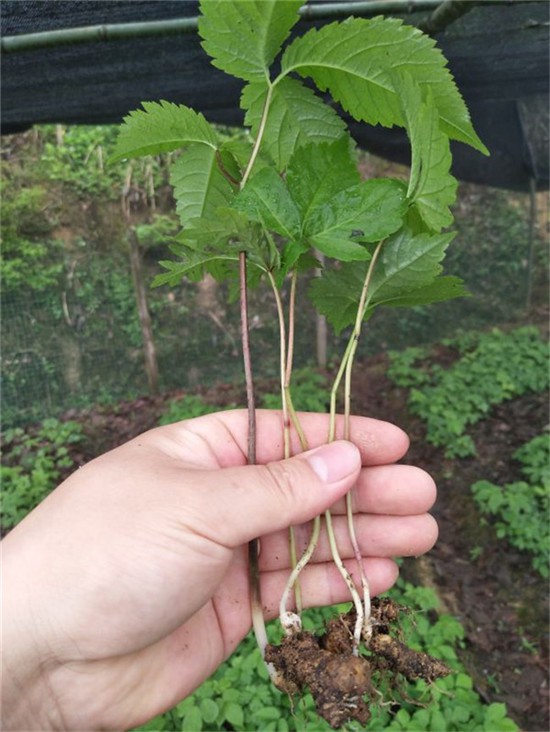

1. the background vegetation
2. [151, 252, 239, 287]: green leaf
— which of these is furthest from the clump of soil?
the background vegetation

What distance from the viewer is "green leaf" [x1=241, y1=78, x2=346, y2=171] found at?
120cm

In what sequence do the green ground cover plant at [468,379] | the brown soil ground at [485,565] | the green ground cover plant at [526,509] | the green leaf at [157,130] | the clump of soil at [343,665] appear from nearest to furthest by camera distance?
the clump of soil at [343,665]
the green leaf at [157,130]
the brown soil ground at [485,565]
the green ground cover plant at [526,509]
the green ground cover plant at [468,379]

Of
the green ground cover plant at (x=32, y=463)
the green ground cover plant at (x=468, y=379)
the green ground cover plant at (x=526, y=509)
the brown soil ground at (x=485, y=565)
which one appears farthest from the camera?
the green ground cover plant at (x=468, y=379)

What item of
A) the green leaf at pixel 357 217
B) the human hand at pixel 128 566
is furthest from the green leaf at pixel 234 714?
the green leaf at pixel 357 217

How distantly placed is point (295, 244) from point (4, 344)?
427 centimetres

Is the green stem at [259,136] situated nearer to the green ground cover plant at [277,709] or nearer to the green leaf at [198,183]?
the green leaf at [198,183]

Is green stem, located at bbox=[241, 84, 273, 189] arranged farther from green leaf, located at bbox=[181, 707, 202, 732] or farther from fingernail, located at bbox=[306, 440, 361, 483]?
green leaf, located at bbox=[181, 707, 202, 732]

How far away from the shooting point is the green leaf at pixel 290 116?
47.4 inches

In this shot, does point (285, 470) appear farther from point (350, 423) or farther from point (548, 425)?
point (548, 425)

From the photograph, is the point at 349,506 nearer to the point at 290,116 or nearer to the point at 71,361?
the point at 290,116

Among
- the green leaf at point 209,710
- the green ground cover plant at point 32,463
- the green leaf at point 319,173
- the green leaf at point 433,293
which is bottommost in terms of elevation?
the green leaf at point 209,710

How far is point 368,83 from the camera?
3.66 feet

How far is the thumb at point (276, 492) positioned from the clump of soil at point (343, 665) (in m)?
0.27

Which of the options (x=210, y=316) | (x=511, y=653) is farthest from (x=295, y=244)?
(x=210, y=316)
